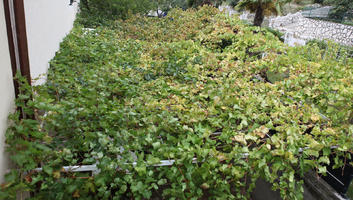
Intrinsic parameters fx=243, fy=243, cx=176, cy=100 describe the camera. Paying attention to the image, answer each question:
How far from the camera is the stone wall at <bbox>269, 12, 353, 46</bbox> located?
15697 mm

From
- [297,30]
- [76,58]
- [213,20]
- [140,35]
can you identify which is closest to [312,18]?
[297,30]

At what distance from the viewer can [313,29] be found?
18.1 m

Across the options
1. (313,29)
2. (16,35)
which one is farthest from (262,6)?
(16,35)

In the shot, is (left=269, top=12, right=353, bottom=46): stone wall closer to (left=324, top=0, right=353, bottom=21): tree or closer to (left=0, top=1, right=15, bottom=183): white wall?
(left=324, top=0, right=353, bottom=21): tree

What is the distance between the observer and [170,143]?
1685 mm

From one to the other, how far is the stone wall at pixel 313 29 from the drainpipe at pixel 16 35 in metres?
15.5

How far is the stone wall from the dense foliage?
1371 cm

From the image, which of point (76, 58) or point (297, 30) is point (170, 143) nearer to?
point (76, 58)

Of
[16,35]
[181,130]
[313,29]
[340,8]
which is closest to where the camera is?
[16,35]

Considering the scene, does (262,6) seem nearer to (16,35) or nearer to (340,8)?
(340,8)

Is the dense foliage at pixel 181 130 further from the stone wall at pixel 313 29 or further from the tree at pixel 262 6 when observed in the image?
the stone wall at pixel 313 29

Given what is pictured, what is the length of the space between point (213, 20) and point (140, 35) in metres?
1.92

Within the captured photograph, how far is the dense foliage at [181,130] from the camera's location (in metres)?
1.42

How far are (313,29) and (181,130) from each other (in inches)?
785
